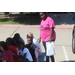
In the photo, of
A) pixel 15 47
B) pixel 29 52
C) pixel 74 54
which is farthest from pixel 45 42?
pixel 74 54

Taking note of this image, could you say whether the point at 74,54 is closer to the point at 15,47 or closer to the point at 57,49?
the point at 57,49

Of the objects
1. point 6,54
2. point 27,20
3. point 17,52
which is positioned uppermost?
point 6,54

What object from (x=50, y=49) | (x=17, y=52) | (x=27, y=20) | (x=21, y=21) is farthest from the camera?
(x=27, y=20)

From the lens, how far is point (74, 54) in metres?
5.65

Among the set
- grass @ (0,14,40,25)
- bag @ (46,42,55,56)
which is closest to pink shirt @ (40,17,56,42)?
bag @ (46,42,55,56)

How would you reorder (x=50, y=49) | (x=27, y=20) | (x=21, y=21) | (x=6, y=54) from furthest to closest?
(x=27, y=20) → (x=21, y=21) → (x=50, y=49) → (x=6, y=54)

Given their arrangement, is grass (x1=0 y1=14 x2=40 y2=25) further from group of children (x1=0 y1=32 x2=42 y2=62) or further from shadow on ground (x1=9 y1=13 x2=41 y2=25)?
group of children (x1=0 y1=32 x2=42 y2=62)

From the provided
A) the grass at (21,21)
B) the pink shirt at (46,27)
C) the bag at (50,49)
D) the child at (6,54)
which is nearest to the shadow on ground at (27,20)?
the grass at (21,21)

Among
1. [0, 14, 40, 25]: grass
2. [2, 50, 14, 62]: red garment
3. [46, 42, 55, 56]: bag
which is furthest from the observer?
[0, 14, 40, 25]: grass

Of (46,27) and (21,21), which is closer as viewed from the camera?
(46,27)

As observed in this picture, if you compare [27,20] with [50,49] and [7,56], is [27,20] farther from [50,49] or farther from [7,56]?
[7,56]

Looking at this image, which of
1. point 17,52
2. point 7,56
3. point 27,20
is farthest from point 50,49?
point 27,20

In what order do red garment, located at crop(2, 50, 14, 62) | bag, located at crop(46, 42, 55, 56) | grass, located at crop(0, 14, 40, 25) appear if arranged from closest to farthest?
red garment, located at crop(2, 50, 14, 62) < bag, located at crop(46, 42, 55, 56) < grass, located at crop(0, 14, 40, 25)

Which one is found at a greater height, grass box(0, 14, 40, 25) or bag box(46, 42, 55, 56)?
bag box(46, 42, 55, 56)
